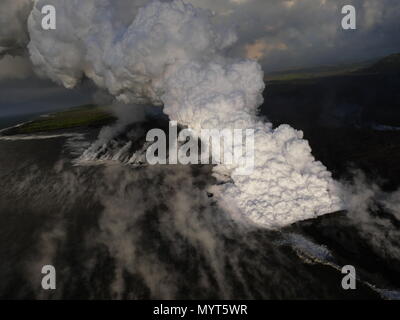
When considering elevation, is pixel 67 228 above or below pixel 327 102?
below

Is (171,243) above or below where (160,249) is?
above

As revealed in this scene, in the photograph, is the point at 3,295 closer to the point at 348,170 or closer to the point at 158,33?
the point at 158,33

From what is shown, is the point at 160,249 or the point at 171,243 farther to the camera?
the point at 171,243

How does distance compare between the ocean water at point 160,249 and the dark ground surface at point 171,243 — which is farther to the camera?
the dark ground surface at point 171,243

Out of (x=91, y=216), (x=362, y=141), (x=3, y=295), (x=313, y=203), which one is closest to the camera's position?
(x=3, y=295)

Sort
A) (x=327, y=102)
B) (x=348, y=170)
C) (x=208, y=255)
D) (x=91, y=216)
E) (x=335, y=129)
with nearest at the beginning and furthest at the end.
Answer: (x=208, y=255)
(x=91, y=216)
(x=348, y=170)
(x=335, y=129)
(x=327, y=102)

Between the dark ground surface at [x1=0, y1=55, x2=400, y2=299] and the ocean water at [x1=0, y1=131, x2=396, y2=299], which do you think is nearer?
the ocean water at [x1=0, y1=131, x2=396, y2=299]
